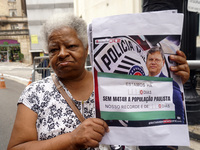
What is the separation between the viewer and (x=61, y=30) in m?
1.20

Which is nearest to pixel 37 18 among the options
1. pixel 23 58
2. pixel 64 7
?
pixel 64 7

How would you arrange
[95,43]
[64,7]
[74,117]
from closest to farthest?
[95,43]
[74,117]
[64,7]

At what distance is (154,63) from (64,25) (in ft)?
2.07

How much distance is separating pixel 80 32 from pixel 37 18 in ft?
85.8

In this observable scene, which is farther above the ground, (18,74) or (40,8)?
(40,8)

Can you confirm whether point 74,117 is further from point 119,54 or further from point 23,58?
point 23,58

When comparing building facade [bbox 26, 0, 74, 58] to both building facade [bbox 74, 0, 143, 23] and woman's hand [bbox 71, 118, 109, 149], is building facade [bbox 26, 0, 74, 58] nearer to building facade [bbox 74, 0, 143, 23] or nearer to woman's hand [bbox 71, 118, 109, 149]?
building facade [bbox 74, 0, 143, 23]

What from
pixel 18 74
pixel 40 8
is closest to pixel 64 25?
pixel 18 74

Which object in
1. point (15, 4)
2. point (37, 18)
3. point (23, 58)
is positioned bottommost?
point (23, 58)

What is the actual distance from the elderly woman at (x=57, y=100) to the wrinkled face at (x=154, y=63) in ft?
0.44

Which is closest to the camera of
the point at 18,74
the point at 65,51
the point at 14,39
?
the point at 65,51

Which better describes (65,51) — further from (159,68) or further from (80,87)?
(159,68)

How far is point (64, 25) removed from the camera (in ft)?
3.99

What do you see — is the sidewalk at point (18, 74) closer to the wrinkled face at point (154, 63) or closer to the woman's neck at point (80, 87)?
the woman's neck at point (80, 87)
